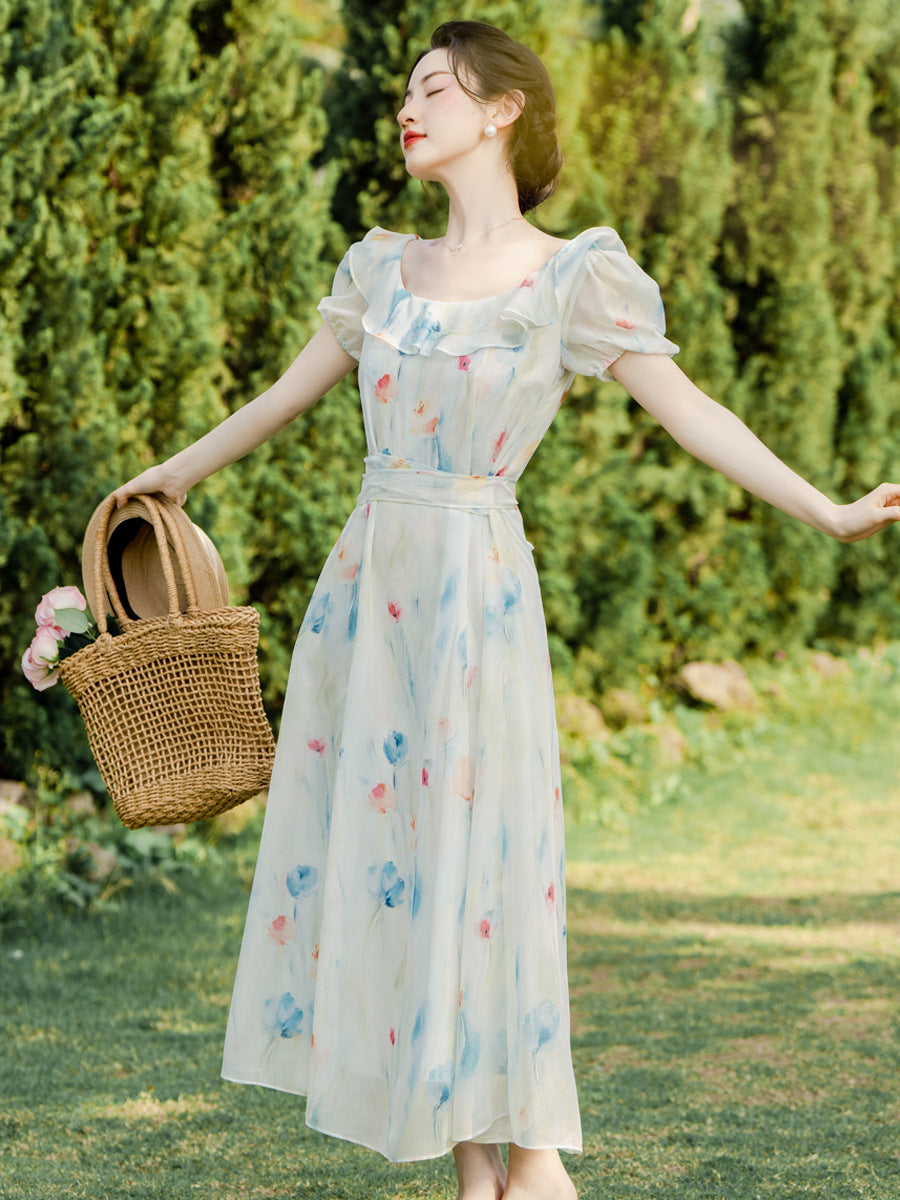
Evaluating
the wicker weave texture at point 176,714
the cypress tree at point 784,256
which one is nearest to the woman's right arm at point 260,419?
the wicker weave texture at point 176,714

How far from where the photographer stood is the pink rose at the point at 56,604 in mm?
2576

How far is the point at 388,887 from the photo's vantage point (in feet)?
7.39

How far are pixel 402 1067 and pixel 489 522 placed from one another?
84cm

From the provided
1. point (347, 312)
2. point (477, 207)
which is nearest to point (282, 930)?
point (347, 312)

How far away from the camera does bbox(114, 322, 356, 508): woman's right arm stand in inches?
98.5

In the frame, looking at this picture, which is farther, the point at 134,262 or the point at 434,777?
the point at 134,262

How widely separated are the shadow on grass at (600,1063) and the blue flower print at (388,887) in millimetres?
749

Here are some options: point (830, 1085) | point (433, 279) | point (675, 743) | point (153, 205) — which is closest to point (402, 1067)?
point (433, 279)

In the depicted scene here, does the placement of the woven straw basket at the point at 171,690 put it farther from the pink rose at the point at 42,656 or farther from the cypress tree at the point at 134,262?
the cypress tree at the point at 134,262

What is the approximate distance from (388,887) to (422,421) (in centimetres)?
73

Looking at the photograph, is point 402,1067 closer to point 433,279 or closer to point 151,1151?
point 151,1151

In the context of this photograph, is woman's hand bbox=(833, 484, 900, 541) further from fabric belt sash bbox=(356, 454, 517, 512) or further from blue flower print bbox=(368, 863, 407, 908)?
blue flower print bbox=(368, 863, 407, 908)

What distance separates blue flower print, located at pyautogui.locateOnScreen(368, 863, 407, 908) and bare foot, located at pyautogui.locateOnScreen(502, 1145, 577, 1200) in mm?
424

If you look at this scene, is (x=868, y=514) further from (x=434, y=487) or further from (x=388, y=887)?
(x=388, y=887)
